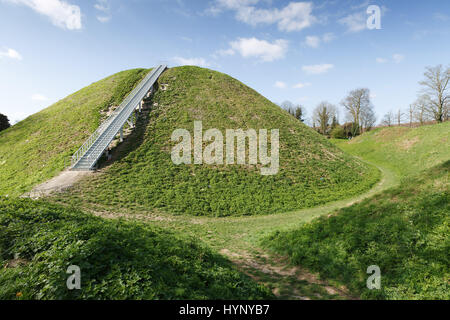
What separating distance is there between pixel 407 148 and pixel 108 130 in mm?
41613

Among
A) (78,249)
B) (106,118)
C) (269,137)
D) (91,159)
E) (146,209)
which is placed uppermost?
(106,118)

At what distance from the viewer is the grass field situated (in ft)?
17.7

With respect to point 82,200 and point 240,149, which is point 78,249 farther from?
point 240,149

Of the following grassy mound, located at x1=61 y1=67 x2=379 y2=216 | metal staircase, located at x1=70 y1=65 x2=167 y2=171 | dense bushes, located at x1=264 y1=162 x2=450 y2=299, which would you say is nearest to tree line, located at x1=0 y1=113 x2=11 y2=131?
metal staircase, located at x1=70 y1=65 x2=167 y2=171

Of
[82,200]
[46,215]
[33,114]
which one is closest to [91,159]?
[82,200]

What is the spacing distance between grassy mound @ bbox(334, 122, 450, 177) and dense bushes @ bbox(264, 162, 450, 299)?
1803 centimetres

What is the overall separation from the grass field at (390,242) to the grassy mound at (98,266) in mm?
3053

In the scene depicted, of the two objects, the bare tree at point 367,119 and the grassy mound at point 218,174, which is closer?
the grassy mound at point 218,174

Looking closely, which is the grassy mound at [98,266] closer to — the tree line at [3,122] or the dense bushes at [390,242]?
the dense bushes at [390,242]

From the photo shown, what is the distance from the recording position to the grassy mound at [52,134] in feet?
61.3

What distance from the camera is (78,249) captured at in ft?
16.9

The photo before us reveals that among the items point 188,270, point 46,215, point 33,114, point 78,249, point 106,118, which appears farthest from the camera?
point 33,114

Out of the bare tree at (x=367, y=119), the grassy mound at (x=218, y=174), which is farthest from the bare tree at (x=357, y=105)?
the grassy mound at (x=218, y=174)
